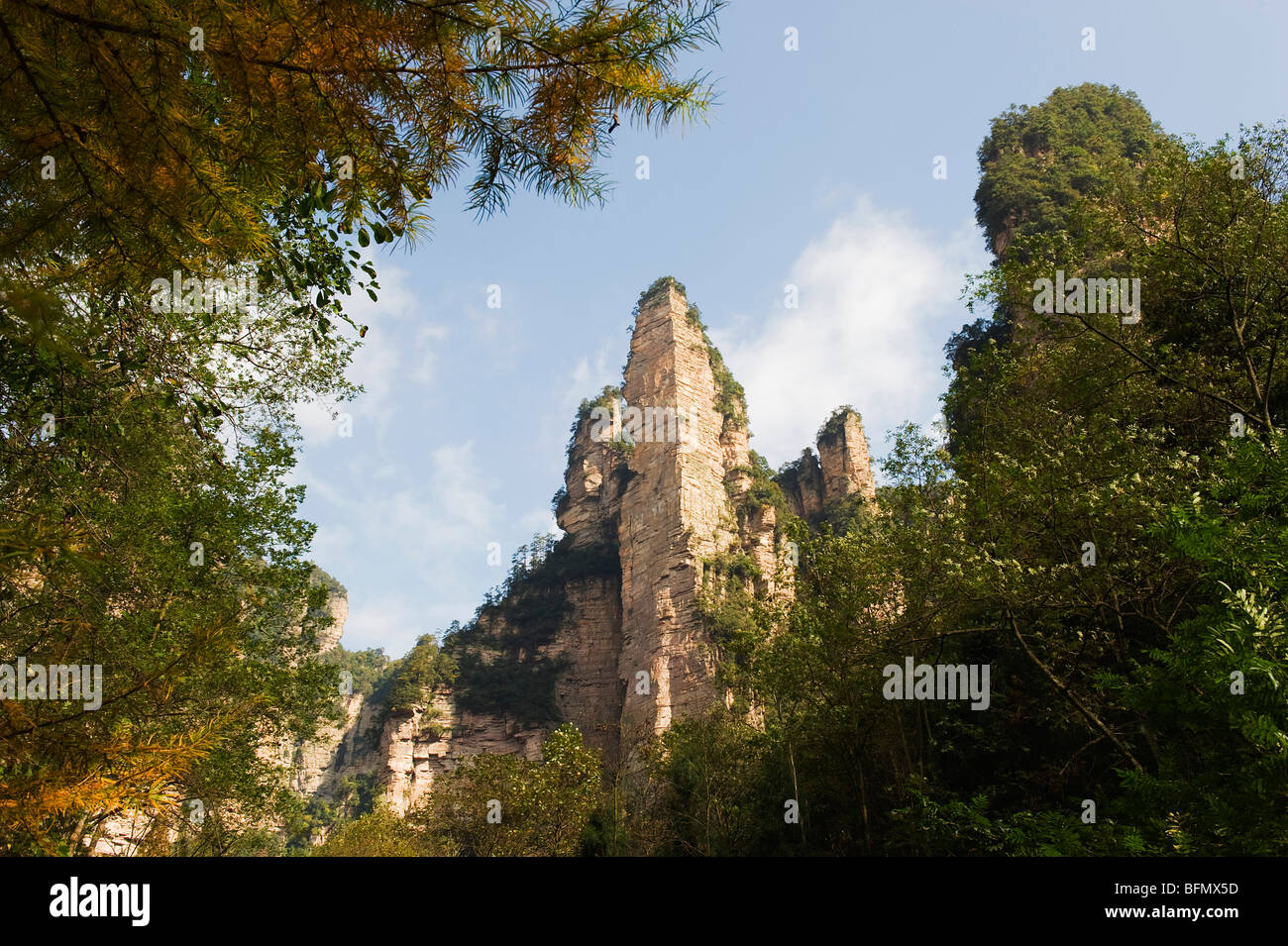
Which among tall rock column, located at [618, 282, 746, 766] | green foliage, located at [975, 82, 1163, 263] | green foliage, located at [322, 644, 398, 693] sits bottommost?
green foliage, located at [322, 644, 398, 693]

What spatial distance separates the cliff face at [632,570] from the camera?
4003 cm

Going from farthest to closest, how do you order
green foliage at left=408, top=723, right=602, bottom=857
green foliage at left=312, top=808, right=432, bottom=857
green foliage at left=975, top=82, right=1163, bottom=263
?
green foliage at left=975, top=82, right=1163, bottom=263, green foliage at left=312, top=808, right=432, bottom=857, green foliage at left=408, top=723, right=602, bottom=857

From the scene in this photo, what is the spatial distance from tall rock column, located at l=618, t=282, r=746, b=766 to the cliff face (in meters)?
0.09

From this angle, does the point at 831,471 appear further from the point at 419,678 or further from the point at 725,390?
the point at 419,678

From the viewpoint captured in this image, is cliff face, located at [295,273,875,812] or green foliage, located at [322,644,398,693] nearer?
cliff face, located at [295,273,875,812]

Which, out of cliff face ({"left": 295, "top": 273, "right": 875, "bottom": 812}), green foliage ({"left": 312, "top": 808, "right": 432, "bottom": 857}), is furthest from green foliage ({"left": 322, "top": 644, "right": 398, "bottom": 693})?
green foliage ({"left": 312, "top": 808, "right": 432, "bottom": 857})

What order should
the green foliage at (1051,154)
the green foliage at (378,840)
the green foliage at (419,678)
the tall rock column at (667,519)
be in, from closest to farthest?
the green foliage at (378,840)
the green foliage at (1051,154)
the tall rock column at (667,519)
the green foliage at (419,678)

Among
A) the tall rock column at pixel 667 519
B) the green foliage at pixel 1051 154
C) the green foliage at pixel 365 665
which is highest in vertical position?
the green foliage at pixel 1051 154

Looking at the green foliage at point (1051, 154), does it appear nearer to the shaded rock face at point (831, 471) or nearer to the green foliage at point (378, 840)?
the shaded rock face at point (831, 471)

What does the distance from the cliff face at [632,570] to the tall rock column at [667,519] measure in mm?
88

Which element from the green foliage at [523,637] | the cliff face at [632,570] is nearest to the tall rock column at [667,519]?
the cliff face at [632,570]

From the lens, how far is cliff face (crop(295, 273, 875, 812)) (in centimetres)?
4003

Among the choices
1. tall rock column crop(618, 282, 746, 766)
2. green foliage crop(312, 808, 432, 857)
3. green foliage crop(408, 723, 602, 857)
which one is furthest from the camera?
tall rock column crop(618, 282, 746, 766)

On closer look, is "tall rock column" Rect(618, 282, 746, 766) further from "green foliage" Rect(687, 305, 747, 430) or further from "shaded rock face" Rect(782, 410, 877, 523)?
"shaded rock face" Rect(782, 410, 877, 523)
